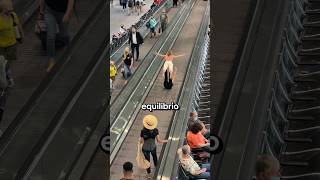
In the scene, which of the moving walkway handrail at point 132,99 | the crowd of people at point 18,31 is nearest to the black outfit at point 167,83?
the moving walkway handrail at point 132,99

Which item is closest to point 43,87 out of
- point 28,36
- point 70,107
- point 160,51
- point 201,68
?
point 70,107

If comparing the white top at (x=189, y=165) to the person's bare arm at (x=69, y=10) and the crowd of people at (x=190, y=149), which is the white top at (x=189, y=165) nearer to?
the crowd of people at (x=190, y=149)

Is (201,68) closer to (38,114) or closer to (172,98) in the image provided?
(172,98)

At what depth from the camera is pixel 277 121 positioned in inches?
183

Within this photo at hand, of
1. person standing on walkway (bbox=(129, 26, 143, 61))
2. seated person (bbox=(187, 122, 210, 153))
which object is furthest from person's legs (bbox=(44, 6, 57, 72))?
person standing on walkway (bbox=(129, 26, 143, 61))

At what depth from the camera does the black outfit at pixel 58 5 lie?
580 cm

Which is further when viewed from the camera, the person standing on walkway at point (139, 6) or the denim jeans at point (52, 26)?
the person standing on walkway at point (139, 6)

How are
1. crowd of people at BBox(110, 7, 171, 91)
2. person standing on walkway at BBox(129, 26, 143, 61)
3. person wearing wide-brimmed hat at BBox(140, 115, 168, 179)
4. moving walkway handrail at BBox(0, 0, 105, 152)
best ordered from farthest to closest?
person standing on walkway at BBox(129, 26, 143, 61), crowd of people at BBox(110, 7, 171, 91), person wearing wide-brimmed hat at BBox(140, 115, 168, 179), moving walkway handrail at BBox(0, 0, 105, 152)

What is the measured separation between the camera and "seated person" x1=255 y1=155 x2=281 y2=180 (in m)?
3.49

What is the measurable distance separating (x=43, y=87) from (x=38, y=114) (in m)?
0.43

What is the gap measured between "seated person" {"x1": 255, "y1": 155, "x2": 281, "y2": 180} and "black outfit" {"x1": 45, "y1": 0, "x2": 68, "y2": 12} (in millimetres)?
2913

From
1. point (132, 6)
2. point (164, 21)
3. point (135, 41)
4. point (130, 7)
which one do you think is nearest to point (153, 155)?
point (135, 41)

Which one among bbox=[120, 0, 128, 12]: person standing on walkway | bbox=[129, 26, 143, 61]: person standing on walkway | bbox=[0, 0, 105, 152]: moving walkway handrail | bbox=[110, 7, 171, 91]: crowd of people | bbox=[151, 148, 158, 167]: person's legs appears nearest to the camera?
bbox=[0, 0, 105, 152]: moving walkway handrail

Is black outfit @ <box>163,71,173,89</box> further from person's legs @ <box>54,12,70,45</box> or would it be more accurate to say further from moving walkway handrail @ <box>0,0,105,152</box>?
person's legs @ <box>54,12,70,45</box>
